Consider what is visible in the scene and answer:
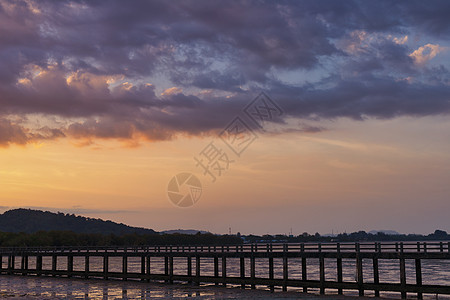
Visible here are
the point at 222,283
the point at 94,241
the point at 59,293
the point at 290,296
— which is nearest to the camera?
the point at 290,296

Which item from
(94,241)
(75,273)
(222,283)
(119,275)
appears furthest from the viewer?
(94,241)

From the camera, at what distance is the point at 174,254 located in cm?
Result: 5306

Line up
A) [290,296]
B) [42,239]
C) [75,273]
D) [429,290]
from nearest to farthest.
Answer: [429,290], [290,296], [75,273], [42,239]

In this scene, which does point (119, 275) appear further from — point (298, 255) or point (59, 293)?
point (298, 255)

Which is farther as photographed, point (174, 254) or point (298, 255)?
point (174, 254)

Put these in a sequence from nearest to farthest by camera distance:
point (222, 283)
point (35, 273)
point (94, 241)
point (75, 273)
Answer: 1. point (222, 283)
2. point (75, 273)
3. point (35, 273)
4. point (94, 241)

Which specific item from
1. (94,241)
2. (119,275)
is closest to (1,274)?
(119,275)

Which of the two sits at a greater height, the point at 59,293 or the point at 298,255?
the point at 298,255

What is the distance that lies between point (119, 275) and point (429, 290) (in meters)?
31.1

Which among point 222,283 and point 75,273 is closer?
point 222,283

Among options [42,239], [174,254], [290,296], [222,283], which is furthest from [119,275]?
[42,239]

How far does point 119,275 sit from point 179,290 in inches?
492

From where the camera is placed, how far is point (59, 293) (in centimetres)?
4466

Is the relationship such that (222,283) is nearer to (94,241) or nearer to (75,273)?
(75,273)
